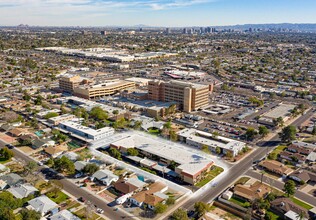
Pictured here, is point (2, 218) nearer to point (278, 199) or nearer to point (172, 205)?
point (172, 205)

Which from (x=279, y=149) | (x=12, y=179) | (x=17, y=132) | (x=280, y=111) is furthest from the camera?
(x=280, y=111)

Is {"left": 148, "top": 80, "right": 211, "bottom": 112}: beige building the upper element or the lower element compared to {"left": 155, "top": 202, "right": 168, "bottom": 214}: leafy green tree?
upper

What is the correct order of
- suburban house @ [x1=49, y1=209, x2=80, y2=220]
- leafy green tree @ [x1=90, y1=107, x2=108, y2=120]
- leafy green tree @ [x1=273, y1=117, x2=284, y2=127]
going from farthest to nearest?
leafy green tree @ [x1=90, y1=107, x2=108, y2=120]
leafy green tree @ [x1=273, y1=117, x2=284, y2=127]
suburban house @ [x1=49, y1=209, x2=80, y2=220]

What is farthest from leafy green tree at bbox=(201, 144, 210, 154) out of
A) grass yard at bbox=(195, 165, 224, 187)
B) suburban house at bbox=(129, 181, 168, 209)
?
suburban house at bbox=(129, 181, 168, 209)

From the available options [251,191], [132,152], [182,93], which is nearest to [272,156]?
[251,191]

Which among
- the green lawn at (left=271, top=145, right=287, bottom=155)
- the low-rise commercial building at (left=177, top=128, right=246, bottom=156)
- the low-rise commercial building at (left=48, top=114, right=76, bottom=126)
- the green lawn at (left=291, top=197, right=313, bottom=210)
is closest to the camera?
the green lawn at (left=291, top=197, right=313, bottom=210)

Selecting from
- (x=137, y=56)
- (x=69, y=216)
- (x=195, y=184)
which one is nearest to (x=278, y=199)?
(x=195, y=184)

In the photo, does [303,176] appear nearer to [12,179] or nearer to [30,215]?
[30,215]

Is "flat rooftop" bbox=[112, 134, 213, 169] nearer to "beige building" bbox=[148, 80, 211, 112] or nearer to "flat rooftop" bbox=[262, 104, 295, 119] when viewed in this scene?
"beige building" bbox=[148, 80, 211, 112]
